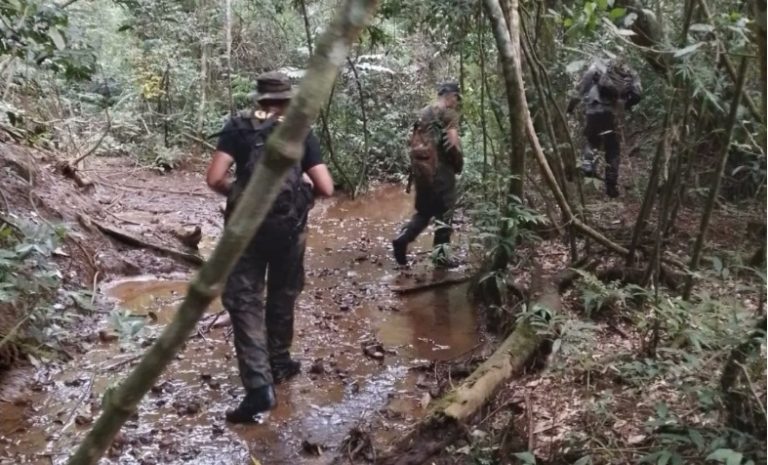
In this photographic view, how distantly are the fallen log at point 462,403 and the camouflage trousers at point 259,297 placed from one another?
104 cm

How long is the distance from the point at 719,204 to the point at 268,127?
395 cm

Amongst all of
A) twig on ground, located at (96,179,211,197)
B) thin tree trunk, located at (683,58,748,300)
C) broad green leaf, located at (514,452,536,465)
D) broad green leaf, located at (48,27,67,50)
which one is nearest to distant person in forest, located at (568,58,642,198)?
thin tree trunk, located at (683,58,748,300)

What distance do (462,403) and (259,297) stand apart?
1479mm

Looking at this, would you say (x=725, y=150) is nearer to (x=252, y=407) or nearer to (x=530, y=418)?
(x=530, y=418)

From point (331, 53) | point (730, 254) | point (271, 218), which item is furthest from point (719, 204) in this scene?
point (331, 53)

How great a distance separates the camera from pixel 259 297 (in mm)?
4523

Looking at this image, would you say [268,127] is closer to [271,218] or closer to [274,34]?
[271,218]

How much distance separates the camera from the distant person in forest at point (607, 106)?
25.2ft

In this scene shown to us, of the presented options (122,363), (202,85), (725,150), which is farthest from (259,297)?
(202,85)

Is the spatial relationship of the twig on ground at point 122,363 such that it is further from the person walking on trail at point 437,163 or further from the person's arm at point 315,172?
the person walking on trail at point 437,163

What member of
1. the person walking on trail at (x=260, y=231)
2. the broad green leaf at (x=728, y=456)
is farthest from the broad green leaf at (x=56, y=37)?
the broad green leaf at (x=728, y=456)

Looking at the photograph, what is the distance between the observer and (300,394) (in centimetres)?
474

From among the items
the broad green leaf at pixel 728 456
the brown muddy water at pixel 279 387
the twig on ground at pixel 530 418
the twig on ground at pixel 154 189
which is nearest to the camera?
the broad green leaf at pixel 728 456

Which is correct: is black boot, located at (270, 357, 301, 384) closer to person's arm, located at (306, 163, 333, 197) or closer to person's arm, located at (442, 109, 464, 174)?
person's arm, located at (306, 163, 333, 197)
